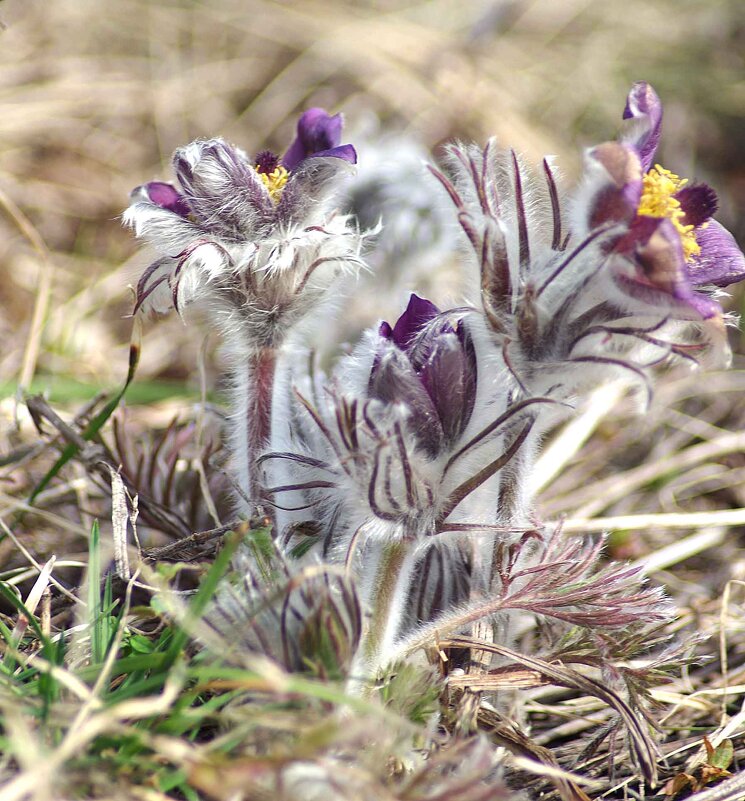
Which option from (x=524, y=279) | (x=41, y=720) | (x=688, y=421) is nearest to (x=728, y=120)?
(x=688, y=421)

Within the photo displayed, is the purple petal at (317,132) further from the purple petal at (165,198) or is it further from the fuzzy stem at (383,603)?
the fuzzy stem at (383,603)

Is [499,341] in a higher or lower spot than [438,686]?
higher

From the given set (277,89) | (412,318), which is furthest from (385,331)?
(277,89)

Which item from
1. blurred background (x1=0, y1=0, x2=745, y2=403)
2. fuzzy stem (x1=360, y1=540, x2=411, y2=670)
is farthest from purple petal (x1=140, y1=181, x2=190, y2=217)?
blurred background (x1=0, y1=0, x2=745, y2=403)

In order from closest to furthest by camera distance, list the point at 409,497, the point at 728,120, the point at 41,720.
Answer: the point at 41,720 < the point at 409,497 < the point at 728,120

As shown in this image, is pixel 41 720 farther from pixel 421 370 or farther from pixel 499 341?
pixel 499 341

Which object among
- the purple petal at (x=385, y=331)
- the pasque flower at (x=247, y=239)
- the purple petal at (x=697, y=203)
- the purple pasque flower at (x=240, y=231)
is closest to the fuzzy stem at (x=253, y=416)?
the pasque flower at (x=247, y=239)
